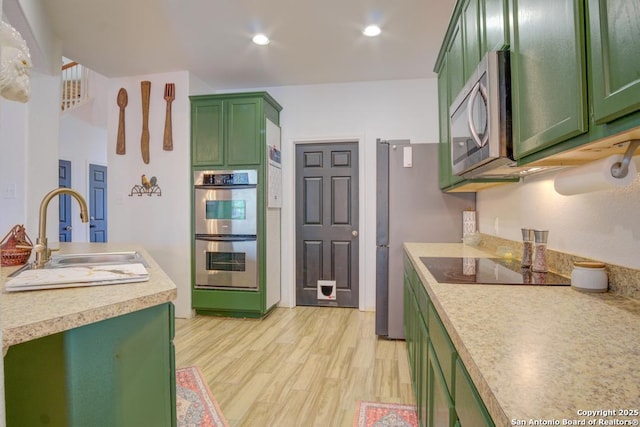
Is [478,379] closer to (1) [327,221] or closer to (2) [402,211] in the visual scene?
(2) [402,211]

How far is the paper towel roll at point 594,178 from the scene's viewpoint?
0.94 m

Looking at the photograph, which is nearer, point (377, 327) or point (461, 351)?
point (461, 351)

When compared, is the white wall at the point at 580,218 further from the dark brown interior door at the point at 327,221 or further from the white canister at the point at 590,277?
the dark brown interior door at the point at 327,221

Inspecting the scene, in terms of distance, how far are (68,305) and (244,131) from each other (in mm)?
2885

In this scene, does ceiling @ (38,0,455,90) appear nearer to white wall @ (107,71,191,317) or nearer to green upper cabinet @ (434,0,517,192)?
white wall @ (107,71,191,317)

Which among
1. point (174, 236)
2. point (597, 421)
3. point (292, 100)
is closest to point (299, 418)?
point (597, 421)

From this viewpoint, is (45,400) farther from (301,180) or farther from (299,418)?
(301,180)

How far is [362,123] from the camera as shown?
13.0 feet

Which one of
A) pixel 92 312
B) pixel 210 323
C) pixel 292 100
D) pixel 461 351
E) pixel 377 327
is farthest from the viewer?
pixel 292 100

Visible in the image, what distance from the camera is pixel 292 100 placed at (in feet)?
13.4

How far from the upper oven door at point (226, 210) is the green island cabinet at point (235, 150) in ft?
0.34

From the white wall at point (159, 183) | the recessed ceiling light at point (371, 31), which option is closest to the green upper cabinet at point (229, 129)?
the white wall at point (159, 183)

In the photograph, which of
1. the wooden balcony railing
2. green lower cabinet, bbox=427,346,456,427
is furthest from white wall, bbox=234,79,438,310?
the wooden balcony railing

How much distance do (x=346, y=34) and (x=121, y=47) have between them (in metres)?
2.01
